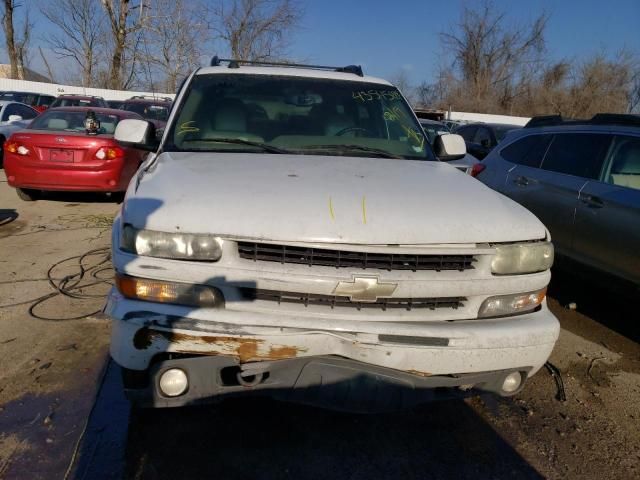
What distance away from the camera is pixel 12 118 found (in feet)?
38.6

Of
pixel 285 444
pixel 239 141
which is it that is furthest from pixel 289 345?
pixel 239 141

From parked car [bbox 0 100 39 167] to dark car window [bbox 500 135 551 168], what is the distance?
10749 millimetres

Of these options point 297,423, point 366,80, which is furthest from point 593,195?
point 297,423

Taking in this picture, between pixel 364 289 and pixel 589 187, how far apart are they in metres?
3.26

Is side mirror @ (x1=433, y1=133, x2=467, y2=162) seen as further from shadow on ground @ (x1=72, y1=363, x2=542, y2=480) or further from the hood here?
shadow on ground @ (x1=72, y1=363, x2=542, y2=480)

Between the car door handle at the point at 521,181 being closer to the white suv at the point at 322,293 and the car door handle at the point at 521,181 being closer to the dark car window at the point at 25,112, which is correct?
the white suv at the point at 322,293

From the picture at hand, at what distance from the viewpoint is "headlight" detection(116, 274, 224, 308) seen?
A: 7.34 feet

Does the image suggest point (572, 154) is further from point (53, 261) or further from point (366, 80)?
point (53, 261)

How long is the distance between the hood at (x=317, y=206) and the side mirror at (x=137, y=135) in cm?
73

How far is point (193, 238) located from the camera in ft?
7.24

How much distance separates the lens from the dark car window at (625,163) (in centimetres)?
441

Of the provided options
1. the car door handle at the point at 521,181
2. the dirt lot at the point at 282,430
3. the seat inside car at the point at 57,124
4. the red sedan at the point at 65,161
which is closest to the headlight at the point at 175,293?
the dirt lot at the point at 282,430

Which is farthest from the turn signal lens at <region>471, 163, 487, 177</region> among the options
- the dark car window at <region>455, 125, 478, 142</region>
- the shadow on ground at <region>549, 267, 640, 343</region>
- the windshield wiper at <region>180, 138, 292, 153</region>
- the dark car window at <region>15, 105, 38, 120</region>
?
the dark car window at <region>15, 105, 38, 120</region>

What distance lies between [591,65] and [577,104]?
3.13m
